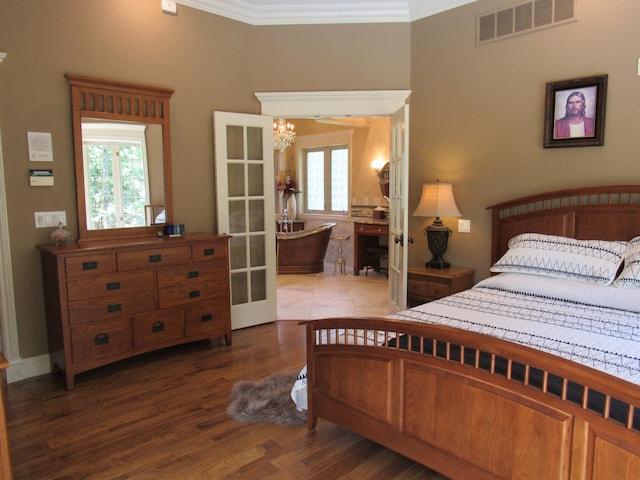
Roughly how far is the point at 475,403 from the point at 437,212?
97.4 inches

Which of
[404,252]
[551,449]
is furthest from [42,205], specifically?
[551,449]

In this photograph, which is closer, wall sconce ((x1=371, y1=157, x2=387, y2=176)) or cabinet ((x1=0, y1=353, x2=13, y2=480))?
cabinet ((x1=0, y1=353, x2=13, y2=480))

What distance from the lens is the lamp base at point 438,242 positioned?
14.0ft

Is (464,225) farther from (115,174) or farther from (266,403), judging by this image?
(115,174)

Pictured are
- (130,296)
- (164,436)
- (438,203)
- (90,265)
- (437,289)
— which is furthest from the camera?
(438,203)

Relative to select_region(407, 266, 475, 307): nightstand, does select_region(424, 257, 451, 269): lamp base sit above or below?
above

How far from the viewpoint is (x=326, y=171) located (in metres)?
8.73

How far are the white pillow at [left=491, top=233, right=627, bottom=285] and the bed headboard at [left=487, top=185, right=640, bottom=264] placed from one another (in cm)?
21

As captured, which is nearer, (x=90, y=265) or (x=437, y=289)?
(x=90, y=265)

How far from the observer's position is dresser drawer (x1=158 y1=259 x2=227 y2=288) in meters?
3.63

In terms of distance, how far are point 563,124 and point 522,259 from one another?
1.16 meters

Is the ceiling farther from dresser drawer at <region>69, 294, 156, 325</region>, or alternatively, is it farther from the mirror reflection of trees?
dresser drawer at <region>69, 294, 156, 325</region>

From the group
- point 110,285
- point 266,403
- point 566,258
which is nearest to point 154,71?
point 110,285

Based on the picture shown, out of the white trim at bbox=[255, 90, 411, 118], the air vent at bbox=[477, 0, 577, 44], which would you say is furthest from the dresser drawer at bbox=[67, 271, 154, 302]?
the air vent at bbox=[477, 0, 577, 44]
